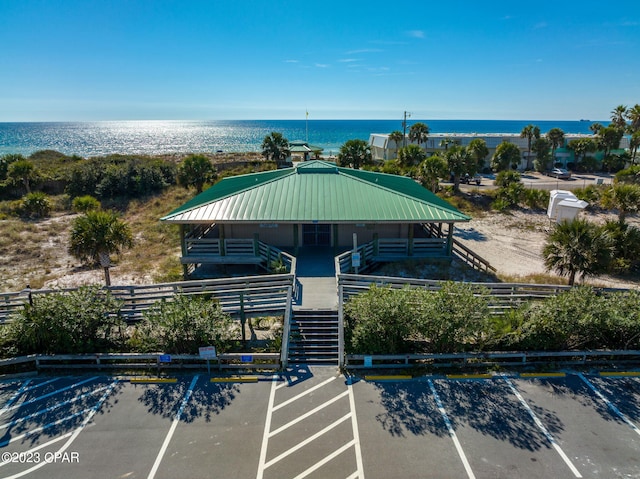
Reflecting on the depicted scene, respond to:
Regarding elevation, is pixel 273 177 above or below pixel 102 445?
above

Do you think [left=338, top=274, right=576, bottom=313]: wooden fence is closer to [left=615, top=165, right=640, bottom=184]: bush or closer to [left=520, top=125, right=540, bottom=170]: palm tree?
[left=615, top=165, right=640, bottom=184]: bush

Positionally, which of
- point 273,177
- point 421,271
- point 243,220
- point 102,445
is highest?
point 273,177

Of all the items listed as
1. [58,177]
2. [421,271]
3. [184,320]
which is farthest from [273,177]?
[58,177]

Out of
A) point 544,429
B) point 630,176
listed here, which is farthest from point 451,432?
point 630,176

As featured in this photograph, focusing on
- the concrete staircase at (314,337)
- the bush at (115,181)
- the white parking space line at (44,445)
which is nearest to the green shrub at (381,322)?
the concrete staircase at (314,337)

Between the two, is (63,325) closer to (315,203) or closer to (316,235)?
(315,203)

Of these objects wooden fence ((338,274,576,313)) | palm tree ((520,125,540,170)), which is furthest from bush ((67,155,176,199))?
palm tree ((520,125,540,170))

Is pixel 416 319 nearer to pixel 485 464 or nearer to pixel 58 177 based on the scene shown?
pixel 485 464
